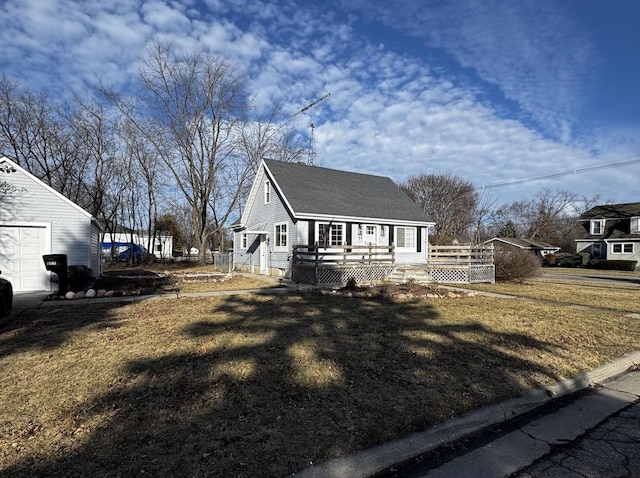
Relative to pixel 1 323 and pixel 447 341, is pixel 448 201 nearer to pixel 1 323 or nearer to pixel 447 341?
pixel 447 341

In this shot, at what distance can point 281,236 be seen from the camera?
18500 millimetres

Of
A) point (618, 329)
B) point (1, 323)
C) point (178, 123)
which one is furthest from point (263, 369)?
point (178, 123)

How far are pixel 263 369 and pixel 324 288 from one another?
8.73 m

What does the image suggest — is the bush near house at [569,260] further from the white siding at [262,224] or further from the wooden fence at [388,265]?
the white siding at [262,224]

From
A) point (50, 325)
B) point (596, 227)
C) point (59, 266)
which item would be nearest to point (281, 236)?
point (59, 266)

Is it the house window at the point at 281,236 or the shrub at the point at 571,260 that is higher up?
the house window at the point at 281,236

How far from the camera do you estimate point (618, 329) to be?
293 inches

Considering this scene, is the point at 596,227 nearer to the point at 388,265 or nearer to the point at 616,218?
the point at 616,218

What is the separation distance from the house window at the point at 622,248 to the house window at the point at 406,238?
2761cm

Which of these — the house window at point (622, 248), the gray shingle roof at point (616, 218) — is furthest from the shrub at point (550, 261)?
the house window at point (622, 248)

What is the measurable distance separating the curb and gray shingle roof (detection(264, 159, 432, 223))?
519 inches

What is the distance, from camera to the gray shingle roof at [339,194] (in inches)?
702

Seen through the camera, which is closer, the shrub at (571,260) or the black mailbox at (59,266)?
the black mailbox at (59,266)

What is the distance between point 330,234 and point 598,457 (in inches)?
598
